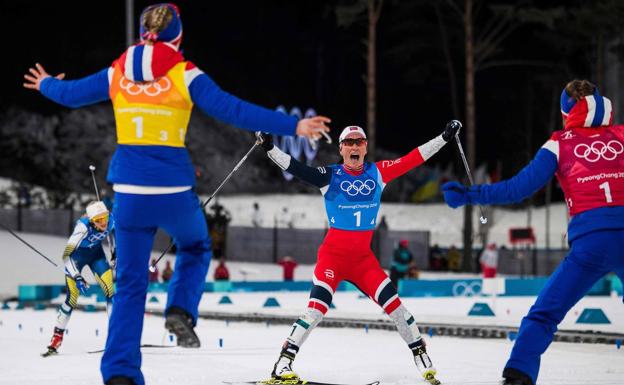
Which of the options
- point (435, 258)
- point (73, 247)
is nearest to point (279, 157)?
point (73, 247)

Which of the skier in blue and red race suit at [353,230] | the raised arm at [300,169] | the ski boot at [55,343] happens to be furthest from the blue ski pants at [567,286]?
the ski boot at [55,343]

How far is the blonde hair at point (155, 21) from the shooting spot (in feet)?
21.9

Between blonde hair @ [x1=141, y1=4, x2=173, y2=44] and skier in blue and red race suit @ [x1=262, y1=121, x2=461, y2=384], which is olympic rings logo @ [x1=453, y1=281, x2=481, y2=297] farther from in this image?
blonde hair @ [x1=141, y1=4, x2=173, y2=44]

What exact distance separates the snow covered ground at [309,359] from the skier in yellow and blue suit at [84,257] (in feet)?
1.72

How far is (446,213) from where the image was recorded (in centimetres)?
5681

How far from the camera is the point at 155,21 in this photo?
6.68 m

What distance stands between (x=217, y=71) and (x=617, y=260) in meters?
63.5

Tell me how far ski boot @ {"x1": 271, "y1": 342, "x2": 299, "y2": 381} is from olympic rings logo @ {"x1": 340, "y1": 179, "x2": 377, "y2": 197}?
151 centimetres

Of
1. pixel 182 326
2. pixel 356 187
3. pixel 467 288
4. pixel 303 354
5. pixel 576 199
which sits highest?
pixel 356 187

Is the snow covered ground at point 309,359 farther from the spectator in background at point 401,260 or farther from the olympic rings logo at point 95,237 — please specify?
the spectator in background at point 401,260

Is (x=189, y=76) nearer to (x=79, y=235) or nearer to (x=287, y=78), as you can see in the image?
(x=79, y=235)

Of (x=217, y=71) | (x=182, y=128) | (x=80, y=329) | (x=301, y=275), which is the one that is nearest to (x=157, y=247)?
(x=301, y=275)

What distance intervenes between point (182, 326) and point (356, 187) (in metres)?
3.28

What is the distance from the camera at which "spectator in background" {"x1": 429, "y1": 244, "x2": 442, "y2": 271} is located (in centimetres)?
3944
